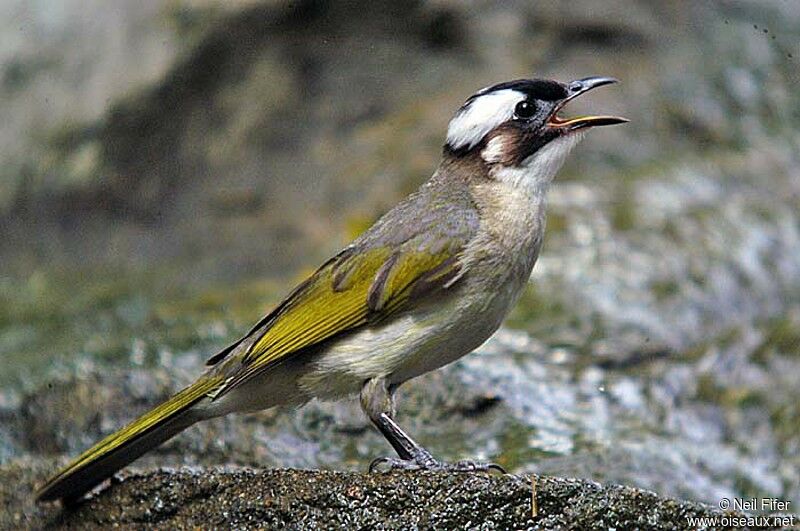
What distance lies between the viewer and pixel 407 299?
209 inches

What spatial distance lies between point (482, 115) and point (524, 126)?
199mm

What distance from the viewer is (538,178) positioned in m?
5.63

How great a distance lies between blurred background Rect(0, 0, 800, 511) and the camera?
7711 millimetres

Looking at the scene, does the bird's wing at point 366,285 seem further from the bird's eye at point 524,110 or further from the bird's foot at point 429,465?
the bird's foot at point 429,465

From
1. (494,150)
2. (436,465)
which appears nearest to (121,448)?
(436,465)

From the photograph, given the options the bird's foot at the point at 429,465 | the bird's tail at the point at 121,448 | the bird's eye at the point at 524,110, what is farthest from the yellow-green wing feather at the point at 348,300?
the bird's eye at the point at 524,110

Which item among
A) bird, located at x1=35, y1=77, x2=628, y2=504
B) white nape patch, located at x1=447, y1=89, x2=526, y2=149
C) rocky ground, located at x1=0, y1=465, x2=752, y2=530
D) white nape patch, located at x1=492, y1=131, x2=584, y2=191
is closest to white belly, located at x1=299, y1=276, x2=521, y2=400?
bird, located at x1=35, y1=77, x2=628, y2=504

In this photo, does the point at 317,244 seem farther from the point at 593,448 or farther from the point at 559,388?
the point at 593,448

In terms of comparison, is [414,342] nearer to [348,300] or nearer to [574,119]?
[348,300]

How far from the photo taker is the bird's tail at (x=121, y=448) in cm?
519

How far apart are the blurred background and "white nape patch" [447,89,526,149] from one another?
192 cm

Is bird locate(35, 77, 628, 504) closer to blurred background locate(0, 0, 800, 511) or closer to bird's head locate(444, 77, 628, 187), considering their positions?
bird's head locate(444, 77, 628, 187)

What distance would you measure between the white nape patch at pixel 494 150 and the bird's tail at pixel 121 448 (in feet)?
5.28

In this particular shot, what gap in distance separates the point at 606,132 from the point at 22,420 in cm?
649
